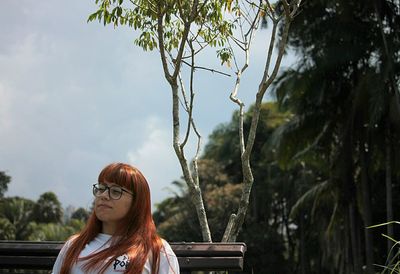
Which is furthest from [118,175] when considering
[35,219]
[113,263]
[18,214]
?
[35,219]

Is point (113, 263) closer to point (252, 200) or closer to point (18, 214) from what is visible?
point (18, 214)

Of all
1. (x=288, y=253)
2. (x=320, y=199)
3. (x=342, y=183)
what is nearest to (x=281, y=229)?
(x=288, y=253)

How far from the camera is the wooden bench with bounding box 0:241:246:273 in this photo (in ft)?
11.1

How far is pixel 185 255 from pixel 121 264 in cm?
79

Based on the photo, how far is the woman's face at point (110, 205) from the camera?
9.23 feet

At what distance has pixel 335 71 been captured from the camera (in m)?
19.6

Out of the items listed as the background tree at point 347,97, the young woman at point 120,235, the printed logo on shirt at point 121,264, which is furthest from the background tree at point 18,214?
the printed logo on shirt at point 121,264

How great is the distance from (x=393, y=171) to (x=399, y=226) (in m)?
4.31

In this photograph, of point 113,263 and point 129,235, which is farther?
point 129,235

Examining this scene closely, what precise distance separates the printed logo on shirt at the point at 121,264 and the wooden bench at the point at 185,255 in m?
0.74

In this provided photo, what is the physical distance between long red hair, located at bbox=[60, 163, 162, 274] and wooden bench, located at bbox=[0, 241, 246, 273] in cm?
58

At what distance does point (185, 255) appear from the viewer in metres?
3.42

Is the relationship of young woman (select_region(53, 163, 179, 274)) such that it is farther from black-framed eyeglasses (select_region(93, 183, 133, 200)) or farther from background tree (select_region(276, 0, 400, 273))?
background tree (select_region(276, 0, 400, 273))

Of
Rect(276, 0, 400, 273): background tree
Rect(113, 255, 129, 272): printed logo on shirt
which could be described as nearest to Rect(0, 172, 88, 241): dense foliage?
Rect(276, 0, 400, 273): background tree
